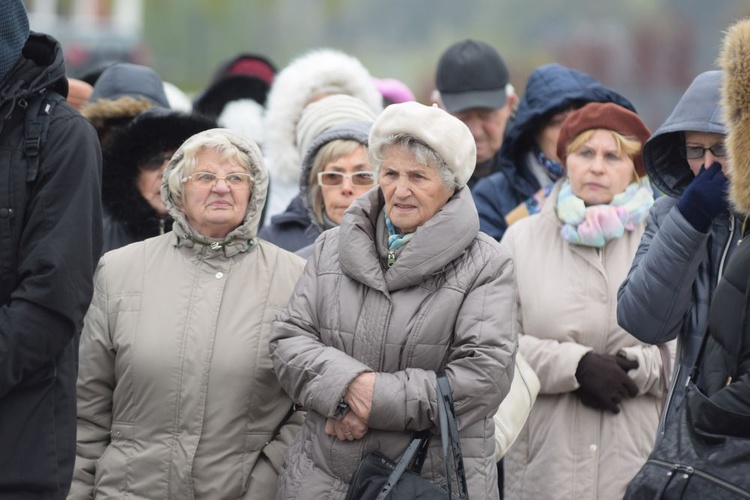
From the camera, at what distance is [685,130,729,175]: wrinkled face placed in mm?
3990

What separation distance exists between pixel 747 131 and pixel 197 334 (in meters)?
1.95

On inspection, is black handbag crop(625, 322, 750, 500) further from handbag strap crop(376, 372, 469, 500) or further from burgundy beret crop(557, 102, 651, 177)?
burgundy beret crop(557, 102, 651, 177)

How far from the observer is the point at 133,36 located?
2350cm

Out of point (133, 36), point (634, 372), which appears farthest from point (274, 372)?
point (133, 36)

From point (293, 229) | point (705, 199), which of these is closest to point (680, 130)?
point (705, 199)

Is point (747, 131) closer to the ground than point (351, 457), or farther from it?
farther from it

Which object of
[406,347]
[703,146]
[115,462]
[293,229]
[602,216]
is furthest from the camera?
[293,229]

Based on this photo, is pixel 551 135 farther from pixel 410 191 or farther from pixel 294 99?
pixel 410 191

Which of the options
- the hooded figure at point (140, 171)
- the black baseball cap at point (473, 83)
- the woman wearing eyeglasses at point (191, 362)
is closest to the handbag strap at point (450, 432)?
the woman wearing eyeglasses at point (191, 362)

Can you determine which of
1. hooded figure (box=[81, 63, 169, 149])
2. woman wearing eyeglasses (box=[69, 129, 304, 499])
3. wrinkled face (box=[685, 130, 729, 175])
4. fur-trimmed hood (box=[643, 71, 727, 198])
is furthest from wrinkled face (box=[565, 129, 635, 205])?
hooded figure (box=[81, 63, 169, 149])

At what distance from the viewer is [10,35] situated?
11.5 feet

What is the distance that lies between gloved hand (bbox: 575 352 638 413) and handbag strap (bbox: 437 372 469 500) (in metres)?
1.18

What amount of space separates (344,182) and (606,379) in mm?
1398

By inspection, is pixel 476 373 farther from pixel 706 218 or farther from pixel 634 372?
pixel 634 372
